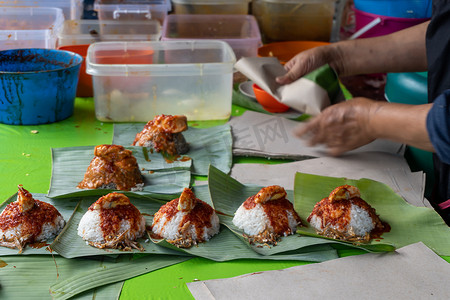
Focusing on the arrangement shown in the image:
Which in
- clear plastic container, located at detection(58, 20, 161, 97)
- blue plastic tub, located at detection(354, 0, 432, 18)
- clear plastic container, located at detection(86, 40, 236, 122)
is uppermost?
blue plastic tub, located at detection(354, 0, 432, 18)

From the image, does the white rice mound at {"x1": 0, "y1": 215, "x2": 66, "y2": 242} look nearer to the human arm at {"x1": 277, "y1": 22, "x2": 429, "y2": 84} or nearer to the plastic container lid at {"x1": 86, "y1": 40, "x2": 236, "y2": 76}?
the plastic container lid at {"x1": 86, "y1": 40, "x2": 236, "y2": 76}

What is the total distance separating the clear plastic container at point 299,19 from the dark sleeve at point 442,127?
103 inches

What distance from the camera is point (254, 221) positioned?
1688mm

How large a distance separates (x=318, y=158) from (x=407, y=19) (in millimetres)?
2128

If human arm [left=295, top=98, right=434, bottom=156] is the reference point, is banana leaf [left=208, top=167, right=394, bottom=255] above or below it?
below

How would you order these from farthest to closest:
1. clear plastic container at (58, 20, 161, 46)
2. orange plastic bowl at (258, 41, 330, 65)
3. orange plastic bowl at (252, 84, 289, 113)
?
orange plastic bowl at (258, 41, 330, 65), clear plastic container at (58, 20, 161, 46), orange plastic bowl at (252, 84, 289, 113)

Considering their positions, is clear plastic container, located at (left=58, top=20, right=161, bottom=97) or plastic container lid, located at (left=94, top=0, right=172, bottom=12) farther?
plastic container lid, located at (left=94, top=0, right=172, bottom=12)

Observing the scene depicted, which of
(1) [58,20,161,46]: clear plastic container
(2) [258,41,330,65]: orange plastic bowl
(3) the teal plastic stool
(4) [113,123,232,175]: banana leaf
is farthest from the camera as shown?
(2) [258,41,330,65]: orange plastic bowl

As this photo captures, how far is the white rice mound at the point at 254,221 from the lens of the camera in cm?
167

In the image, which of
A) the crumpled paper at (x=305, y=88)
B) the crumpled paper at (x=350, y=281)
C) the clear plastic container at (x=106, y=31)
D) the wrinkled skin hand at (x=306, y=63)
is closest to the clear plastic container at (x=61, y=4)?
the clear plastic container at (x=106, y=31)

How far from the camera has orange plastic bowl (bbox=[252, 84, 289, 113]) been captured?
2.78 meters

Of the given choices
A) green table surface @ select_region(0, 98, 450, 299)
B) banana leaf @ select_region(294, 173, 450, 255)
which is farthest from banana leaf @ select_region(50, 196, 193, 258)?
banana leaf @ select_region(294, 173, 450, 255)

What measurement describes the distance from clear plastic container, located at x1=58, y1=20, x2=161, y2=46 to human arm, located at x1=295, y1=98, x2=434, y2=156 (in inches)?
68.3

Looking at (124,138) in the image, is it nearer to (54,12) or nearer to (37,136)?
(37,136)
